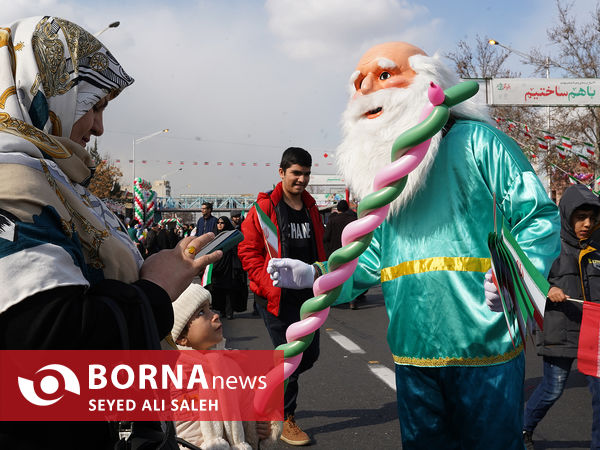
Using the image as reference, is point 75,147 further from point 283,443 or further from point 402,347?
point 283,443

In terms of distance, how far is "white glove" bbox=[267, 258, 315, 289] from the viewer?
2.57m

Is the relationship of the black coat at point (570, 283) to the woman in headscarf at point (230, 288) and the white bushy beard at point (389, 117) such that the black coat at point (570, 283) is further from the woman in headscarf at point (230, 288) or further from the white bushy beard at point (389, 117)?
the woman in headscarf at point (230, 288)

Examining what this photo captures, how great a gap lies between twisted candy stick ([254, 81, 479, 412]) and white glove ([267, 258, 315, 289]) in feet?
1.93

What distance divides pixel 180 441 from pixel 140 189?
62.4 feet

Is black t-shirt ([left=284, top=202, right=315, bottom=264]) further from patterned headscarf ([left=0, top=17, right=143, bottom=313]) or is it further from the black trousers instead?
patterned headscarf ([left=0, top=17, right=143, bottom=313])

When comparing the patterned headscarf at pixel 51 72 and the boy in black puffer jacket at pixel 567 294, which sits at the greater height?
the patterned headscarf at pixel 51 72

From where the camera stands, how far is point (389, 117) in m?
2.45

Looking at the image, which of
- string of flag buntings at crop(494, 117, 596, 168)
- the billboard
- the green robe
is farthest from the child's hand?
the billboard

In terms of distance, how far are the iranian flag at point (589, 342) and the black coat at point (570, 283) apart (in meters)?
0.12

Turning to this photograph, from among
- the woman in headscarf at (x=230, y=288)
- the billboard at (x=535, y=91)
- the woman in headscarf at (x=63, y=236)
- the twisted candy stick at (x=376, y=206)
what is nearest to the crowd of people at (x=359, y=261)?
the woman in headscarf at (x=63, y=236)

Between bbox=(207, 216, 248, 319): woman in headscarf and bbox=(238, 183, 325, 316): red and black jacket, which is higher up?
bbox=(238, 183, 325, 316): red and black jacket

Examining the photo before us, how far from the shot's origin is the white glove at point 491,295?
1948mm

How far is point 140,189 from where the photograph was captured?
20.1 metres

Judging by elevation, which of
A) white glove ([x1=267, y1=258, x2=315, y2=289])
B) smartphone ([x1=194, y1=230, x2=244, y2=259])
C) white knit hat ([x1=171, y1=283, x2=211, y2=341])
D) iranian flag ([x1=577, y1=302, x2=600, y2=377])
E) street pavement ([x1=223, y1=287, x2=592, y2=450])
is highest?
smartphone ([x1=194, y1=230, x2=244, y2=259])
